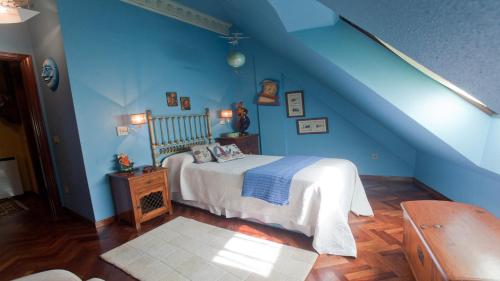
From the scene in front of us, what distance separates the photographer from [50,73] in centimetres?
271

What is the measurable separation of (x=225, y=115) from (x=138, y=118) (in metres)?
1.72

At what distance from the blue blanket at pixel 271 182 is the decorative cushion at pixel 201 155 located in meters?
0.95

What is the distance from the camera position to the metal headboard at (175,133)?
10.8ft

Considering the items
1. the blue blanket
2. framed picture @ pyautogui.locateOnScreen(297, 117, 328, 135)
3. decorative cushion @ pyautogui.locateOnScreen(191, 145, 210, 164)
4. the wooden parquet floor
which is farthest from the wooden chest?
framed picture @ pyautogui.locateOnScreen(297, 117, 328, 135)

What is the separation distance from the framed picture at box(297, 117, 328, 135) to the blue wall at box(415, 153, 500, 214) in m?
1.48

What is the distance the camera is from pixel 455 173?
2.61m

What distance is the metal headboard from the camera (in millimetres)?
3282

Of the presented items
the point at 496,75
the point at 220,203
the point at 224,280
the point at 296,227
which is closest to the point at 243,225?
the point at 220,203

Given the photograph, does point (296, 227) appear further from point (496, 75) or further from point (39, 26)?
point (39, 26)

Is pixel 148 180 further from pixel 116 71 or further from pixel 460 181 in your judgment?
pixel 460 181

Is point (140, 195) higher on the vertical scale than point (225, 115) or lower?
lower

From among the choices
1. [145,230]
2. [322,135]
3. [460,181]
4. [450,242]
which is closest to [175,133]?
[145,230]

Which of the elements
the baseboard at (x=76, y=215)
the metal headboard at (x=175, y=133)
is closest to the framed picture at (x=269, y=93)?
the metal headboard at (x=175, y=133)

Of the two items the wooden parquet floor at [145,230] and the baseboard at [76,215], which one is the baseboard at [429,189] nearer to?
the wooden parquet floor at [145,230]
